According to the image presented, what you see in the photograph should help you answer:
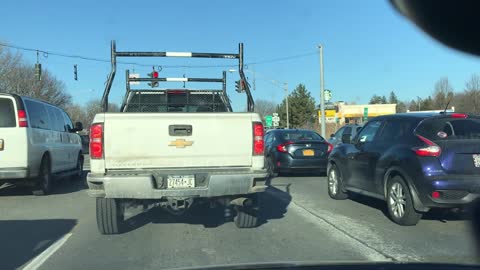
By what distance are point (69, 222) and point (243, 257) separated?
3497 mm

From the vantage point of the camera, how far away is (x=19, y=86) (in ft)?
171

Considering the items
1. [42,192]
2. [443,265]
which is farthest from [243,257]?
[42,192]

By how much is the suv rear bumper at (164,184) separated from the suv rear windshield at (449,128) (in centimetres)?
252

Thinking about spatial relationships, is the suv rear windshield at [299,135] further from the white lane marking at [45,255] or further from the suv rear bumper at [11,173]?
the white lane marking at [45,255]

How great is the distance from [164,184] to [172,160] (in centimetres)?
32

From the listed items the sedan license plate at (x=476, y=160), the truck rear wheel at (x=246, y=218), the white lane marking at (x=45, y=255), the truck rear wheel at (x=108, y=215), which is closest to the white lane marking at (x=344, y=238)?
the truck rear wheel at (x=246, y=218)

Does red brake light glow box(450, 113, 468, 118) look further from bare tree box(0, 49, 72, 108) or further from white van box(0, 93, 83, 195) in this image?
bare tree box(0, 49, 72, 108)

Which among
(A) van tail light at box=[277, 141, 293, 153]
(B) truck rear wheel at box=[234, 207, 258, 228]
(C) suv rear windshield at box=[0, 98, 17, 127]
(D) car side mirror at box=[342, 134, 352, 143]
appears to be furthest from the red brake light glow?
(C) suv rear windshield at box=[0, 98, 17, 127]

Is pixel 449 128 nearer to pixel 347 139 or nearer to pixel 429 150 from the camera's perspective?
pixel 429 150

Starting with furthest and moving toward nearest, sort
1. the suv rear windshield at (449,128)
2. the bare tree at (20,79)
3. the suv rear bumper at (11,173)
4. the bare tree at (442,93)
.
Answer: the bare tree at (442,93) < the bare tree at (20,79) < the suv rear bumper at (11,173) < the suv rear windshield at (449,128)

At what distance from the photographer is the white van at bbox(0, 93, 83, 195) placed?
34.0ft

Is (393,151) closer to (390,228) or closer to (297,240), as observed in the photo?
(390,228)

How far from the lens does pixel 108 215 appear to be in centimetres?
689

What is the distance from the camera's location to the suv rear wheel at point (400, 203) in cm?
741
